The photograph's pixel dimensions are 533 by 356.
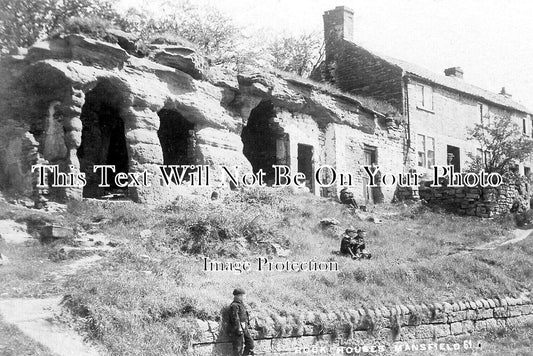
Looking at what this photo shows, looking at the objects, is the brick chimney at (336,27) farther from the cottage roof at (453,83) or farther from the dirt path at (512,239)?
the dirt path at (512,239)

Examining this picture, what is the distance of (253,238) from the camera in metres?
14.4

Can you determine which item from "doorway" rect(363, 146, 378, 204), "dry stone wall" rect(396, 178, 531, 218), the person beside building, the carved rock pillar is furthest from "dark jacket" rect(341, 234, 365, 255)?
"doorway" rect(363, 146, 378, 204)

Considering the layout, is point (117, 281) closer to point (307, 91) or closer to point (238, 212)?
point (238, 212)

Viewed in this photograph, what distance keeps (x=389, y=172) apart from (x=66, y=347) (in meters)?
20.2

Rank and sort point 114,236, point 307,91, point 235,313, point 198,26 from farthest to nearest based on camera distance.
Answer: point 198,26 < point 307,91 < point 114,236 < point 235,313

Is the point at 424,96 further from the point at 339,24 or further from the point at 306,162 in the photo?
the point at 306,162

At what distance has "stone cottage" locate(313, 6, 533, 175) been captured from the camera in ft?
91.1

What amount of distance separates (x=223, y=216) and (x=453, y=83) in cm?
2134

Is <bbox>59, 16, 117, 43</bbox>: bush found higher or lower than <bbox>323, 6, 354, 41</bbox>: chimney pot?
lower

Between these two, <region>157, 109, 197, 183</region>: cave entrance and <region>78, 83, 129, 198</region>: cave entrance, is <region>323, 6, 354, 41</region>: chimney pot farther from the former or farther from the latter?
<region>78, 83, 129, 198</region>: cave entrance

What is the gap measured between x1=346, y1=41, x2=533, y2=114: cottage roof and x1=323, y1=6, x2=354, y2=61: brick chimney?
0.94 m

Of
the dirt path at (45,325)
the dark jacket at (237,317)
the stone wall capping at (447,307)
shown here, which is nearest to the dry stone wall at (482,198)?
the stone wall capping at (447,307)

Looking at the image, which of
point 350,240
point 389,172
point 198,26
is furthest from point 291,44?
point 350,240

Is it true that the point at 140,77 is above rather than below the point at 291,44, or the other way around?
below
